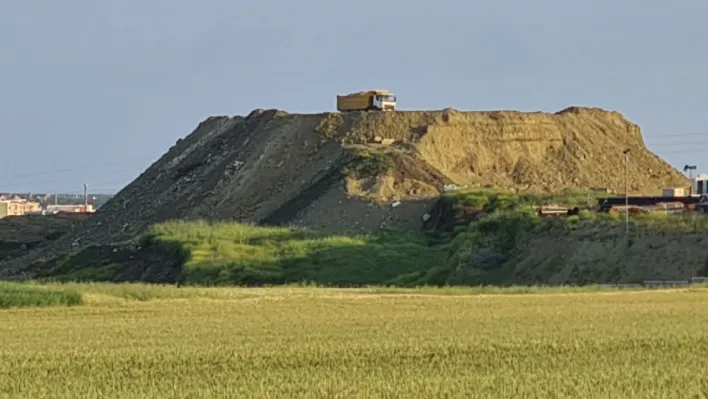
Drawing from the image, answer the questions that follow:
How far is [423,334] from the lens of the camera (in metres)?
32.8

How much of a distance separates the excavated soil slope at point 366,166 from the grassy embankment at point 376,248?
8.24 m

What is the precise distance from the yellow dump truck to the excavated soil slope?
2.23m

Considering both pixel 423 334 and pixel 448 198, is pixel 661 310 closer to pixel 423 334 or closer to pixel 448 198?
pixel 423 334

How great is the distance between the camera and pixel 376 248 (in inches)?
3155

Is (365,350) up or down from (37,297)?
down

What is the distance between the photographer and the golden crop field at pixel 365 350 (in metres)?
22.7

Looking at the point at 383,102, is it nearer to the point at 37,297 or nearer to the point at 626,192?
the point at 626,192

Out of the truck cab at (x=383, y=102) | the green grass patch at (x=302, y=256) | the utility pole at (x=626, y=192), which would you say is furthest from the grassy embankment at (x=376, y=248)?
the truck cab at (x=383, y=102)

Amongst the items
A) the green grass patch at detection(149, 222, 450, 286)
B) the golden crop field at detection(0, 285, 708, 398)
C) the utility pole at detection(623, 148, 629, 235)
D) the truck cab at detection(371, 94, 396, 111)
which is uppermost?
the truck cab at detection(371, 94, 396, 111)

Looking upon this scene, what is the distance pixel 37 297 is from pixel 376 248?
109 feet

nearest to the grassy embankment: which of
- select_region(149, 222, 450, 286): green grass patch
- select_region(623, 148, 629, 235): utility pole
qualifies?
select_region(149, 222, 450, 286): green grass patch

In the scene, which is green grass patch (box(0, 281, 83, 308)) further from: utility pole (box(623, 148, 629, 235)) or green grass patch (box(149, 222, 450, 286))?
utility pole (box(623, 148, 629, 235))

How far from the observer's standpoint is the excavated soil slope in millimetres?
96375

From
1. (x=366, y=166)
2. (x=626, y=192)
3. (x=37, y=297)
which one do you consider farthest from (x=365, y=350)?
(x=366, y=166)
